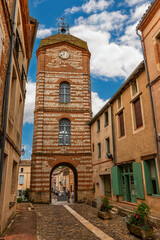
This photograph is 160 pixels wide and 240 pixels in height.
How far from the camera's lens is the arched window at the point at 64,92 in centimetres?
2217

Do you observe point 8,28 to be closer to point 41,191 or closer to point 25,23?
point 25,23

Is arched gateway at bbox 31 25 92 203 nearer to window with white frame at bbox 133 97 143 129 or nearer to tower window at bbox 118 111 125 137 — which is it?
→ tower window at bbox 118 111 125 137

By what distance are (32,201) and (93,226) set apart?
36.6 ft

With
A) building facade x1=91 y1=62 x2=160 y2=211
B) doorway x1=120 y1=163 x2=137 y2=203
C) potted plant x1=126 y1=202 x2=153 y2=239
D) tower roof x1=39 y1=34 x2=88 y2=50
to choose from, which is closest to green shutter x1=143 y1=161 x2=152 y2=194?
building facade x1=91 y1=62 x2=160 y2=211

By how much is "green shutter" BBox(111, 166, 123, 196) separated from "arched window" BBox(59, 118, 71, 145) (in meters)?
7.84

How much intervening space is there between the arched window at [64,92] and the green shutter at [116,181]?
1068 cm

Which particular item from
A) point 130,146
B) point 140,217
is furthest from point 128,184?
point 140,217

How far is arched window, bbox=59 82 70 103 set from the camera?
72.7ft

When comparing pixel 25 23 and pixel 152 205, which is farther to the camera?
pixel 25 23

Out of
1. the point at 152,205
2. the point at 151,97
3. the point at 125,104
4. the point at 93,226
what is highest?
the point at 125,104

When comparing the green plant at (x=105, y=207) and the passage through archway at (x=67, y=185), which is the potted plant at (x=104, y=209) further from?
the passage through archway at (x=67, y=185)

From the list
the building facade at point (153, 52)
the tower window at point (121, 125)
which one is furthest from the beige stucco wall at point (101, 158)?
the building facade at point (153, 52)

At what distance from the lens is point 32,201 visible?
729 inches

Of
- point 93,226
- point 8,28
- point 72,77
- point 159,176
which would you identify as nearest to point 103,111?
point 72,77
